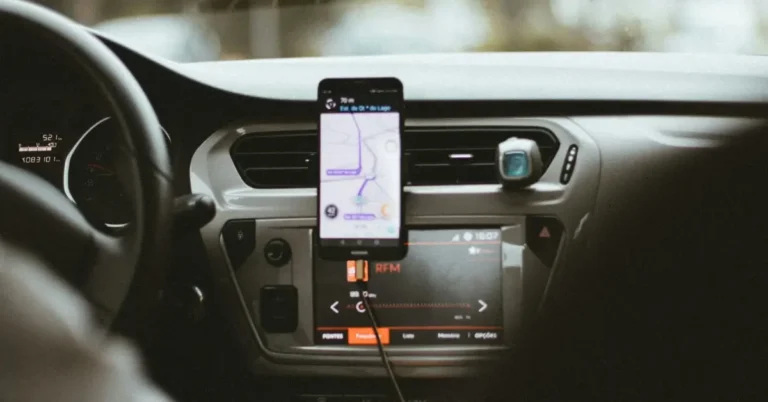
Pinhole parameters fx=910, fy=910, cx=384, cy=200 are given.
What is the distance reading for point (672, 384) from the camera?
1.72m

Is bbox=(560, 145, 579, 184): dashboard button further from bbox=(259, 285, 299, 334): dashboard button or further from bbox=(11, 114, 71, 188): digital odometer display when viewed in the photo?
bbox=(11, 114, 71, 188): digital odometer display

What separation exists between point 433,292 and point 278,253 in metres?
0.31

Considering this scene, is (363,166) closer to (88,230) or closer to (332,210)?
(332,210)

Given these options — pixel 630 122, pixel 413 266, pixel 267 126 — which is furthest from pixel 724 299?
pixel 267 126

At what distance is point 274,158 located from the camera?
1.82 m

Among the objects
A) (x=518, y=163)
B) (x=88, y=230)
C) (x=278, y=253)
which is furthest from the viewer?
(x=278, y=253)

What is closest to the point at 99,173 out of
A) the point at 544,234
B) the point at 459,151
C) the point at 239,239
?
the point at 239,239

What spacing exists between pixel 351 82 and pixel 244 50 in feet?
1.54

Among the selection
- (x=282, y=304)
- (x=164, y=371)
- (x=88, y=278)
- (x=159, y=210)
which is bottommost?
(x=164, y=371)

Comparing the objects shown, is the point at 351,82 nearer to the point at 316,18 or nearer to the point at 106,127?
the point at 106,127

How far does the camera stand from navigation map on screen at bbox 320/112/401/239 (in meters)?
1.70

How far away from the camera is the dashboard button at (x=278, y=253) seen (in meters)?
1.77

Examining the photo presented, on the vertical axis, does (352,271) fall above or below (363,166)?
below

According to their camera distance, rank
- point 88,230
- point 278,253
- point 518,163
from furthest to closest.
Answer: point 278,253 → point 518,163 → point 88,230
